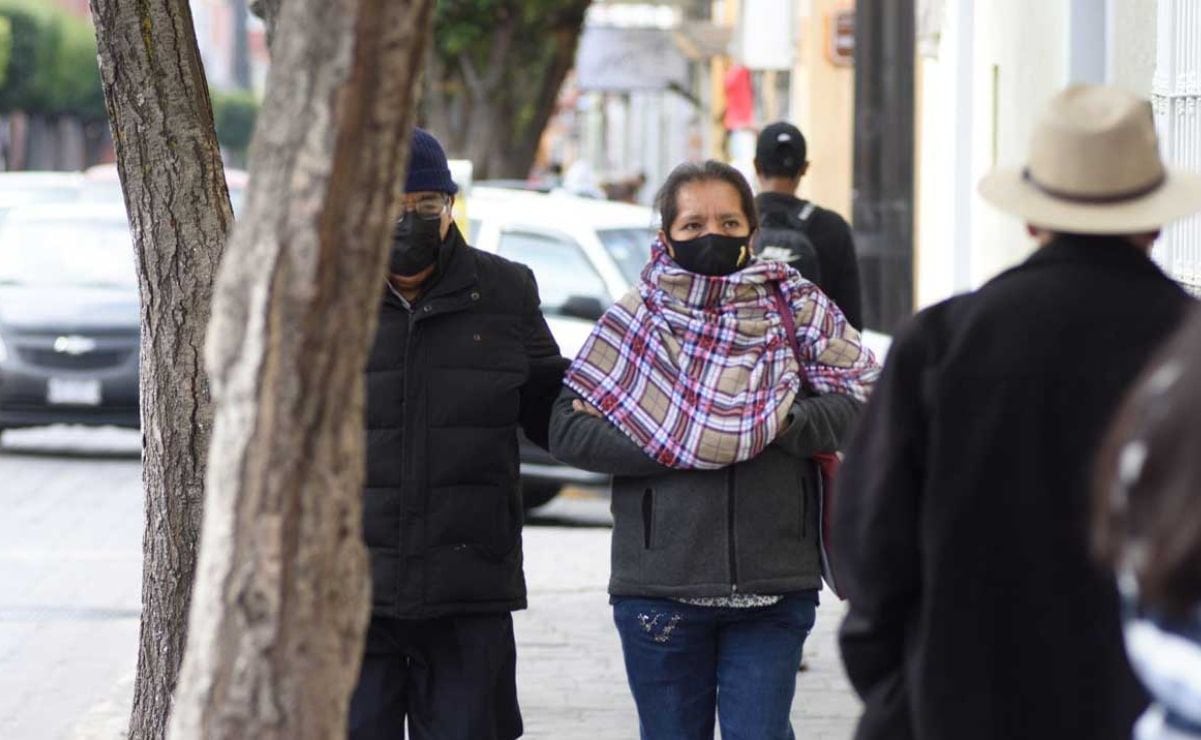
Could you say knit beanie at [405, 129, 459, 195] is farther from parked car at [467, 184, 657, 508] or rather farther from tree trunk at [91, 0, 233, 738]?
parked car at [467, 184, 657, 508]

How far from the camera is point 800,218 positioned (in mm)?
8383

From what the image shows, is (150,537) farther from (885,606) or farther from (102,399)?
(102,399)

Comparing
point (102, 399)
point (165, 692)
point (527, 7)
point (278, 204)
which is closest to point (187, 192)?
point (165, 692)

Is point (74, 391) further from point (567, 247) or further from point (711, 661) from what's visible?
point (711, 661)

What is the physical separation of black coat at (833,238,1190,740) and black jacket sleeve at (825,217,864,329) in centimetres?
514

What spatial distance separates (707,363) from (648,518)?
0.35 meters

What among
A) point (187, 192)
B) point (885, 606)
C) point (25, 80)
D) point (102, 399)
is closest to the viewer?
point (885, 606)

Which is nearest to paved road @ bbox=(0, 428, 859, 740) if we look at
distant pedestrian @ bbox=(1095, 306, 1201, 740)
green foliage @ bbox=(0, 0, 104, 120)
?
distant pedestrian @ bbox=(1095, 306, 1201, 740)

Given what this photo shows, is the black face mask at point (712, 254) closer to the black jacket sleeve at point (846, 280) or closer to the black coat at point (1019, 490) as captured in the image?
the black coat at point (1019, 490)

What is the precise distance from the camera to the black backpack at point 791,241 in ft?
26.3

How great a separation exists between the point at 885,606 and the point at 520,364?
1.72 m

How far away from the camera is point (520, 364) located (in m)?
4.97

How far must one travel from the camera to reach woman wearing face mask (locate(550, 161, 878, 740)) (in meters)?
4.81

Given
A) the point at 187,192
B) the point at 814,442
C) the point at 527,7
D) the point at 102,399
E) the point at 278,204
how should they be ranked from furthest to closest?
the point at 527,7 < the point at 102,399 < the point at 187,192 < the point at 814,442 < the point at 278,204
